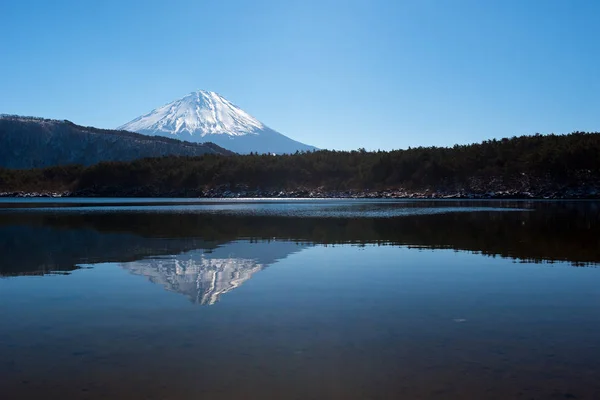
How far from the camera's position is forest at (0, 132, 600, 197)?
12506cm

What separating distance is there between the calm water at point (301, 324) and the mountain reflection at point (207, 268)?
10 cm

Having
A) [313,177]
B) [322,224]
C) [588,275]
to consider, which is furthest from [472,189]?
[588,275]

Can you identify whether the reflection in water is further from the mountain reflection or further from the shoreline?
the shoreline

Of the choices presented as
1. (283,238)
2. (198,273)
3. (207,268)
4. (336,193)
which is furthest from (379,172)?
(198,273)

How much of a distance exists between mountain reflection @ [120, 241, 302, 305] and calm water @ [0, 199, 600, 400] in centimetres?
10

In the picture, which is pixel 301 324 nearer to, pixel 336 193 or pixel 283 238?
pixel 283 238

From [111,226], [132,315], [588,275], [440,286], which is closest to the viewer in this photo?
[132,315]

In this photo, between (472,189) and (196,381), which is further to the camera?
(472,189)

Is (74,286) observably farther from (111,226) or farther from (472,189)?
(472,189)

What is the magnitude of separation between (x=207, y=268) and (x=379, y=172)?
141 meters

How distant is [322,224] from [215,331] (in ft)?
113

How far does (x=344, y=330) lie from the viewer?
1209 cm

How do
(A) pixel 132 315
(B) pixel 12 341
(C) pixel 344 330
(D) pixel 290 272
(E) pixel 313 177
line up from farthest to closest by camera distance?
1. (E) pixel 313 177
2. (D) pixel 290 272
3. (A) pixel 132 315
4. (C) pixel 344 330
5. (B) pixel 12 341

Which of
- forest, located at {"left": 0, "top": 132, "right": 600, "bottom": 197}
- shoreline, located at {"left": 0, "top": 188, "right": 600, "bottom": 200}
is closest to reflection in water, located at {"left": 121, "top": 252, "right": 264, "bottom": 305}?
shoreline, located at {"left": 0, "top": 188, "right": 600, "bottom": 200}
